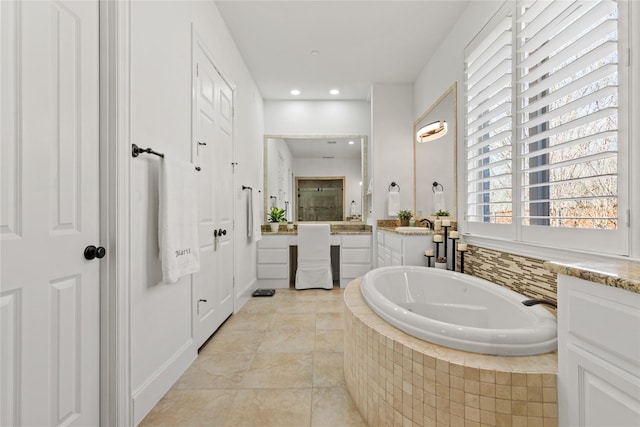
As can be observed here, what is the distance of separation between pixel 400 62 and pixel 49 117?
334 cm

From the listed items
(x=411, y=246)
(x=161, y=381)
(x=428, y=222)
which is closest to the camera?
(x=161, y=381)

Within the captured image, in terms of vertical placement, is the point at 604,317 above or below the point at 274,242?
above

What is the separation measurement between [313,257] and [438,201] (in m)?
1.72

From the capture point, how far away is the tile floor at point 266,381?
4.63ft

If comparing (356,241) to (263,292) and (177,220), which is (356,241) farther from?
(177,220)

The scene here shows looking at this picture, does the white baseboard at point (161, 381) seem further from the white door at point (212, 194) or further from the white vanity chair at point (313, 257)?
the white vanity chair at point (313, 257)

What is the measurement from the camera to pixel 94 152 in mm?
1209

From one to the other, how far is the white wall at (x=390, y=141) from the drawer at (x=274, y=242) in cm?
126

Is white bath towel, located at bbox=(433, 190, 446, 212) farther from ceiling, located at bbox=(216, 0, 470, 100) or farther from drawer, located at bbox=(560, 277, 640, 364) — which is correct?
drawer, located at bbox=(560, 277, 640, 364)

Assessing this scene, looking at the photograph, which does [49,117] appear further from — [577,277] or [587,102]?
[587,102]

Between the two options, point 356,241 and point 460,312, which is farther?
point 356,241

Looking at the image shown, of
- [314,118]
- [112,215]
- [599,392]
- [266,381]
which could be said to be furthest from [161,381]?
[314,118]

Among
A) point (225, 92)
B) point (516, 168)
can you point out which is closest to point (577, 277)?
point (516, 168)

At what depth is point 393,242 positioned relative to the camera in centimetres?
308
